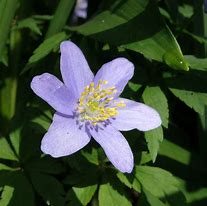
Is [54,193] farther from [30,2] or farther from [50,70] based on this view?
[30,2]

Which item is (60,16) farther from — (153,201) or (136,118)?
(153,201)

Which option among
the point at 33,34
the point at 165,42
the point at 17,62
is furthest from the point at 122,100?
the point at 33,34

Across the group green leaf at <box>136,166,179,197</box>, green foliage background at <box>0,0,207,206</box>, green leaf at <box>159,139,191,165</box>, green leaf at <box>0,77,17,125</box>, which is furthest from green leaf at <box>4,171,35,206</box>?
green leaf at <box>159,139,191,165</box>

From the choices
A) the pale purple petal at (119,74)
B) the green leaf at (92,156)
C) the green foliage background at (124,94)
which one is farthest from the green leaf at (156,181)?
the pale purple petal at (119,74)

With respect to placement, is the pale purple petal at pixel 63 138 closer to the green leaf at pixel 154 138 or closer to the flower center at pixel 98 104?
the flower center at pixel 98 104

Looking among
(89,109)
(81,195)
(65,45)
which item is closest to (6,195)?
(81,195)

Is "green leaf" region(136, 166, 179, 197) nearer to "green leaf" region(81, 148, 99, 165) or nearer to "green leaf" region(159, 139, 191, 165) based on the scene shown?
"green leaf" region(81, 148, 99, 165)
